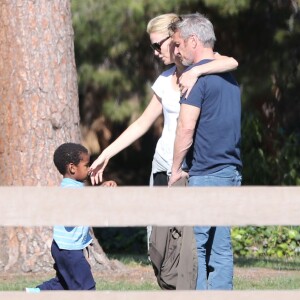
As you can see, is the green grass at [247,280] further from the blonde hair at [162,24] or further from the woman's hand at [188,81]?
the woman's hand at [188,81]

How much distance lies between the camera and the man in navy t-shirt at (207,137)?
627 centimetres

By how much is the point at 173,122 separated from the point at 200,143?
503 millimetres

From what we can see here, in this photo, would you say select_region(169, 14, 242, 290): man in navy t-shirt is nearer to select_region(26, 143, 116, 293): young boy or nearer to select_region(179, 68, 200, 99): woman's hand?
select_region(179, 68, 200, 99): woman's hand

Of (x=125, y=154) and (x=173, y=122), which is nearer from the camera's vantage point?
(x=173, y=122)

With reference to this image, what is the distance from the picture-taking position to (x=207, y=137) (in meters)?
6.34

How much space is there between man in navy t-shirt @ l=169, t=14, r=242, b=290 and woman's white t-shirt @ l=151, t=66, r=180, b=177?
37cm

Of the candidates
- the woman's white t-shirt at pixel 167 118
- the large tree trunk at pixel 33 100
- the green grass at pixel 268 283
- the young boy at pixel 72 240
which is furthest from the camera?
the large tree trunk at pixel 33 100

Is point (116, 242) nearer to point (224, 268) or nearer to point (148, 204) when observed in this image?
point (224, 268)

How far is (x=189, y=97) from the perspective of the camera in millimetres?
6258

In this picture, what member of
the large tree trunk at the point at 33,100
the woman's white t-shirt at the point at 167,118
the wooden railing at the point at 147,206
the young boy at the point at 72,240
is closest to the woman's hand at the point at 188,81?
the woman's white t-shirt at the point at 167,118

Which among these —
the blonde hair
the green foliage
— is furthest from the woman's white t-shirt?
the green foliage

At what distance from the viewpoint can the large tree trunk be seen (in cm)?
977

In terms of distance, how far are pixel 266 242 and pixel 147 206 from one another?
7.60 metres

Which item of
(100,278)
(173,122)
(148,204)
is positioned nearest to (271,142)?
(100,278)
